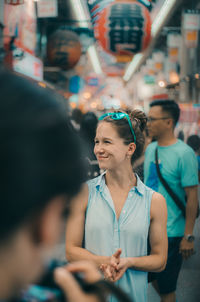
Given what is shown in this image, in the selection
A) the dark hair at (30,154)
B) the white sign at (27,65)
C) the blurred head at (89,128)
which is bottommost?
the blurred head at (89,128)

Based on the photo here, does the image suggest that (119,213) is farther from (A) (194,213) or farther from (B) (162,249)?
(A) (194,213)

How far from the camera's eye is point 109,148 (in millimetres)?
1811

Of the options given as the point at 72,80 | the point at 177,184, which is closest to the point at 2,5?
the point at 177,184

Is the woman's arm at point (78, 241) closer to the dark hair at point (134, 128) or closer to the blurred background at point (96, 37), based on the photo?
the dark hair at point (134, 128)

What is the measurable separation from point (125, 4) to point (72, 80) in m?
8.56

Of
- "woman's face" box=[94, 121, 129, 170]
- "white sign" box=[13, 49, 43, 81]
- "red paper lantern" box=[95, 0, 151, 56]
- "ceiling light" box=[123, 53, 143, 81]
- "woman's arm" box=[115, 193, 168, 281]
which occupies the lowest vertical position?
"woman's arm" box=[115, 193, 168, 281]

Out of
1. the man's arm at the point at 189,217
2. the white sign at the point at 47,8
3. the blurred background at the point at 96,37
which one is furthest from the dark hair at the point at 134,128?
the white sign at the point at 47,8

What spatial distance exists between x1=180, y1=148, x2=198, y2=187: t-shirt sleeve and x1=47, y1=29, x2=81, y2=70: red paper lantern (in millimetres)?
4665

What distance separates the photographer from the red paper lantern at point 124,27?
409cm

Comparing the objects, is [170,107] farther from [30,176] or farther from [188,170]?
[30,176]

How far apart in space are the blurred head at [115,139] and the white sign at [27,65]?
3955 mm

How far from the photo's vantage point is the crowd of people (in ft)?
1.58

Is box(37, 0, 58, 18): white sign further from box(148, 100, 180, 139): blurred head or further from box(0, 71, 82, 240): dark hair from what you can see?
box(0, 71, 82, 240): dark hair

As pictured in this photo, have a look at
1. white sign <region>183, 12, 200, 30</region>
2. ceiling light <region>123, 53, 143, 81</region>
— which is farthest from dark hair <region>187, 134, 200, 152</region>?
ceiling light <region>123, 53, 143, 81</region>
